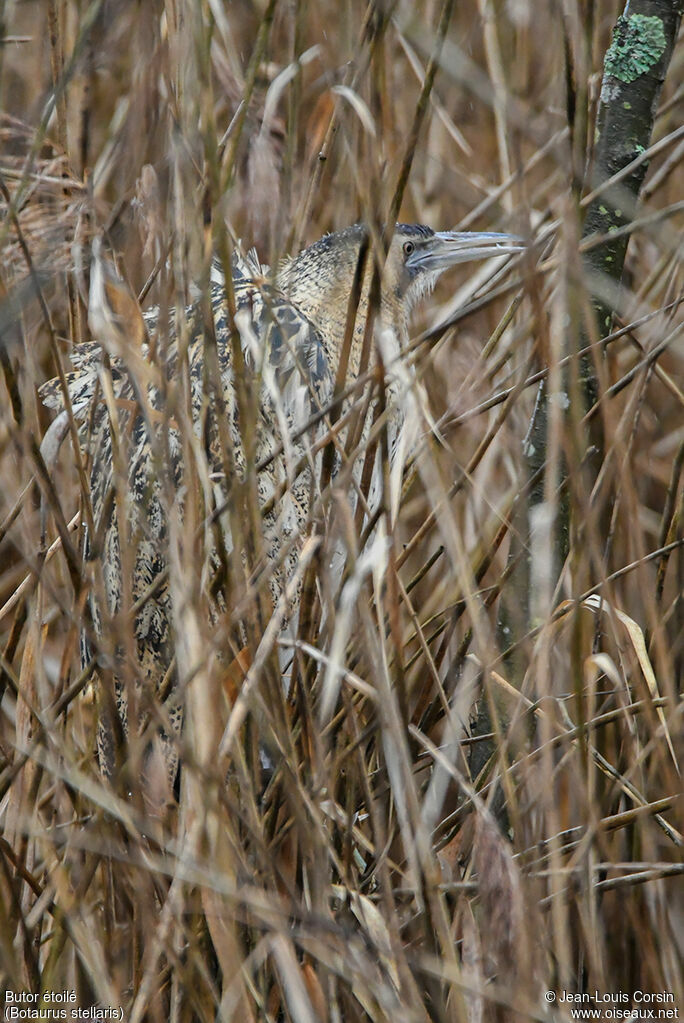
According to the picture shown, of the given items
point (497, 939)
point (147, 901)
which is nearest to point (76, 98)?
point (147, 901)

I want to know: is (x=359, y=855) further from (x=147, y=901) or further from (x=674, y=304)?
(x=674, y=304)

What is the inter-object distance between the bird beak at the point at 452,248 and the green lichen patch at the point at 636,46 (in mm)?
512

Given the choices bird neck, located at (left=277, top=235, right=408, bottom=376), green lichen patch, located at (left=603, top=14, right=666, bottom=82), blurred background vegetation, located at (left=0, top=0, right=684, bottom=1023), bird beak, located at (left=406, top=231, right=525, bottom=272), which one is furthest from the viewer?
bird neck, located at (left=277, top=235, right=408, bottom=376)

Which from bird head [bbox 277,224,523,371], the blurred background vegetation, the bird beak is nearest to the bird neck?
bird head [bbox 277,224,523,371]

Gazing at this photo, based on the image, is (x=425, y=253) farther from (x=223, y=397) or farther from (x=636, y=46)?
(x=223, y=397)

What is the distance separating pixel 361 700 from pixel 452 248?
0.93 m

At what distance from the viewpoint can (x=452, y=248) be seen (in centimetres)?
182

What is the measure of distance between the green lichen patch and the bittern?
0.33m

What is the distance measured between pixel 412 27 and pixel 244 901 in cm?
87

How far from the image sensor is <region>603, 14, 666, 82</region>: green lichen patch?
1.13m

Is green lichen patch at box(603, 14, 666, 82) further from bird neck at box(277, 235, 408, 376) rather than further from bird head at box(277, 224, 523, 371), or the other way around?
bird neck at box(277, 235, 408, 376)

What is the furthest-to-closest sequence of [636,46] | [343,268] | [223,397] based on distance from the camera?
[343,268] < [636,46] < [223,397]

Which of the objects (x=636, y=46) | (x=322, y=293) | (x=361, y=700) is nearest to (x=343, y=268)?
(x=322, y=293)

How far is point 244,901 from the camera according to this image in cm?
75
